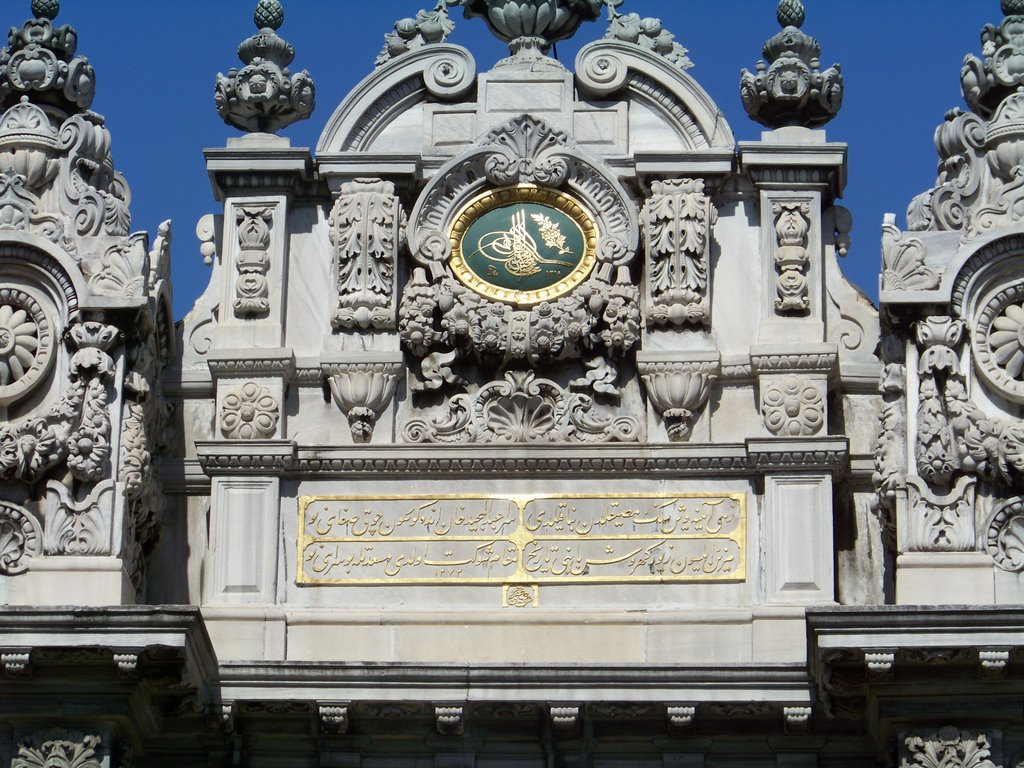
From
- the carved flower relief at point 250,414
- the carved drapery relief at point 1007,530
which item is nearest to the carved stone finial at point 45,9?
the carved flower relief at point 250,414

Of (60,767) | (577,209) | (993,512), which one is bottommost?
(60,767)

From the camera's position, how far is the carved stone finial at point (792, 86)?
24.7 meters

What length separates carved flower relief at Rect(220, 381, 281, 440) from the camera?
24.1 m

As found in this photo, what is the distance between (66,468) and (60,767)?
219cm

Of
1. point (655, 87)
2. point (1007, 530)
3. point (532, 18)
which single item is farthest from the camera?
point (532, 18)

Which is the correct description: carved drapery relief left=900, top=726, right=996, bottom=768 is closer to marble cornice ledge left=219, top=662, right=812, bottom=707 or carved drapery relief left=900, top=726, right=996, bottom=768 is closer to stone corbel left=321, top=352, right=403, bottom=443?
marble cornice ledge left=219, top=662, right=812, bottom=707

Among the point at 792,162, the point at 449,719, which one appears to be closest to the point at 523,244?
the point at 792,162

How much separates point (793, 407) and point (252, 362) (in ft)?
12.2

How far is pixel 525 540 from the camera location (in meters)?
23.8

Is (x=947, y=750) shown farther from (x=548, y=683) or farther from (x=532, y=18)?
(x=532, y=18)

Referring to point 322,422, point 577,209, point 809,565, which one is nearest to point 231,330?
point 322,422

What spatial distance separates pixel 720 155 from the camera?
80.9 ft

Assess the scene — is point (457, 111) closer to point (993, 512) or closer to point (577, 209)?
point (577, 209)

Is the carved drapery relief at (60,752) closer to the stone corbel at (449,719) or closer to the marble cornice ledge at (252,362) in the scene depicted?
the stone corbel at (449,719)
